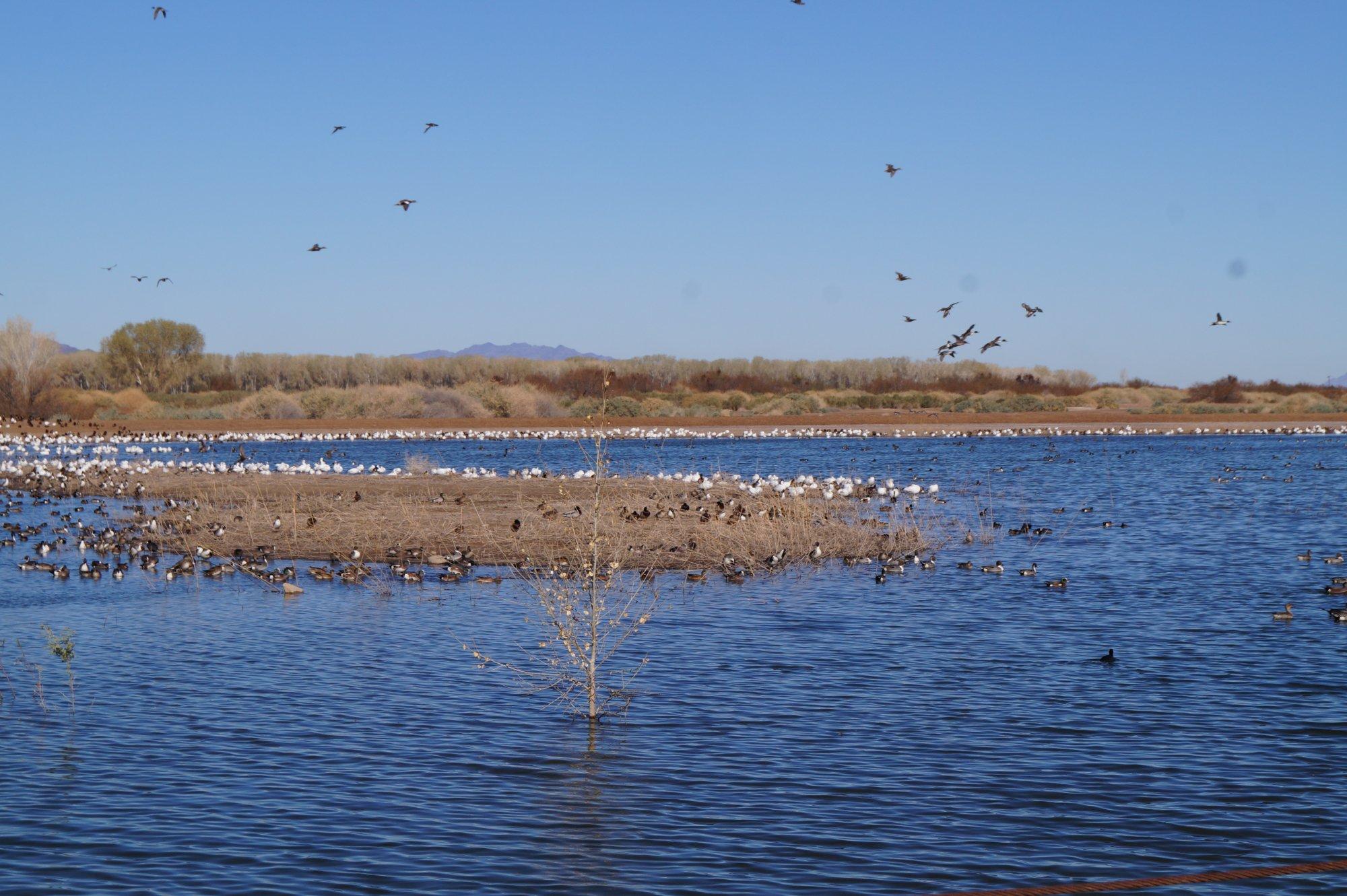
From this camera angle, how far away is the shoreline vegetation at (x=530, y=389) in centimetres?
8044

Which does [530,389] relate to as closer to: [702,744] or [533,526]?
[533,526]

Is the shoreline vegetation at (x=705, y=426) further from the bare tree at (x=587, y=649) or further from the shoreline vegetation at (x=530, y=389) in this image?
the bare tree at (x=587, y=649)

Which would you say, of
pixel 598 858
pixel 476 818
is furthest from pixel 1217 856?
pixel 476 818

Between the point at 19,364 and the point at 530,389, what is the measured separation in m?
29.9

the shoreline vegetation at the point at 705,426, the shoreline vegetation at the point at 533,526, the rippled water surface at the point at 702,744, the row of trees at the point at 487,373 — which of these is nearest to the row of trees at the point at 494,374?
the row of trees at the point at 487,373

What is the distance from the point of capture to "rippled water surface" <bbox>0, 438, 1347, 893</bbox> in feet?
26.0

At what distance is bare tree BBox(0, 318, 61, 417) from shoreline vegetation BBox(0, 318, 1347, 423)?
0.24ft

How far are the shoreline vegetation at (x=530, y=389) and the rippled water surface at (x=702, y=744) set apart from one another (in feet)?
143

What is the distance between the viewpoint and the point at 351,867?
307 inches

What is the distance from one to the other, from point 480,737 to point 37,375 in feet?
232

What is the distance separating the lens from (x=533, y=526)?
23.4 m

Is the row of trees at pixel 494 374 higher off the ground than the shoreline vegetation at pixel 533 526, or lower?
higher

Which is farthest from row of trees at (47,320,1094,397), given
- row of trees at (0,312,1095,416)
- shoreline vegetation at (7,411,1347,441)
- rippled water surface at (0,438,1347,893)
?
rippled water surface at (0,438,1347,893)

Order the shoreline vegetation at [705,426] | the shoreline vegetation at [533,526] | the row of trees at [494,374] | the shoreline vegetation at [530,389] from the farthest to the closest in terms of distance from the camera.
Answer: the row of trees at [494,374], the shoreline vegetation at [530,389], the shoreline vegetation at [705,426], the shoreline vegetation at [533,526]
